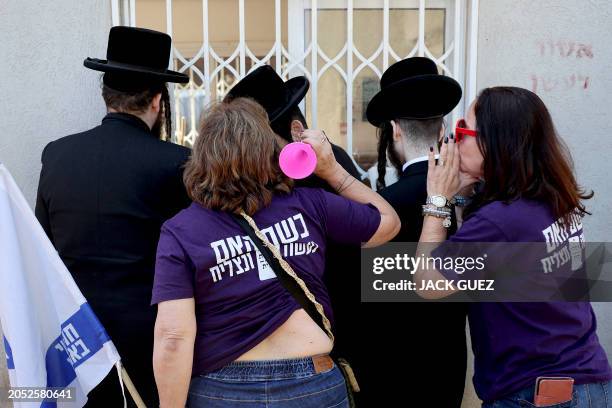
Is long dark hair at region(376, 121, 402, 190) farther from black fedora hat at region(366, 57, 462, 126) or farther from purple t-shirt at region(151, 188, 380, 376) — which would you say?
purple t-shirt at region(151, 188, 380, 376)

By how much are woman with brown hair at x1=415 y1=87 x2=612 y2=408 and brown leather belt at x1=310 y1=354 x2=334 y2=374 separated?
0.43 meters

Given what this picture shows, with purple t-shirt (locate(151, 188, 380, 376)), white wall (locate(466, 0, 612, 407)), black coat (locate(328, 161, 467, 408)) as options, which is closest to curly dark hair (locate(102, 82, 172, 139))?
purple t-shirt (locate(151, 188, 380, 376))

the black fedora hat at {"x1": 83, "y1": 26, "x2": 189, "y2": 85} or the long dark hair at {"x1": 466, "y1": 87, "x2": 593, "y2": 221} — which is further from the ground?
the black fedora hat at {"x1": 83, "y1": 26, "x2": 189, "y2": 85}

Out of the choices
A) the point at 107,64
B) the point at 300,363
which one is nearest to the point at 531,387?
the point at 300,363

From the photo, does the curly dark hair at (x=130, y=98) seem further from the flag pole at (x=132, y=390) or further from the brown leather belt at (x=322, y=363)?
the brown leather belt at (x=322, y=363)

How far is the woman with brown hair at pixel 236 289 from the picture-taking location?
73.5 inches

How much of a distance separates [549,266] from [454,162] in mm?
482

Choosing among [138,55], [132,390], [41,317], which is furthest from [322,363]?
[138,55]

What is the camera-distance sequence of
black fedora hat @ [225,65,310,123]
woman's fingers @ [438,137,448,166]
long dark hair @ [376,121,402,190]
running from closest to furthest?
woman's fingers @ [438,137,448,166], black fedora hat @ [225,65,310,123], long dark hair @ [376,121,402,190]

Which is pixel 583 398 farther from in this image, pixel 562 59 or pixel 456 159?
pixel 562 59

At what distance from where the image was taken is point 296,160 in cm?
200

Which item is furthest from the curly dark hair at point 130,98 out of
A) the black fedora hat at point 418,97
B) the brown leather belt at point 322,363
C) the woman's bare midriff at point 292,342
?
the brown leather belt at point 322,363

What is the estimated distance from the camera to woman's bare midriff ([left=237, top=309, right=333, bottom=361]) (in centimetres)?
193

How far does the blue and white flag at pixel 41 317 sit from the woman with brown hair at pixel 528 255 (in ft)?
4.35
